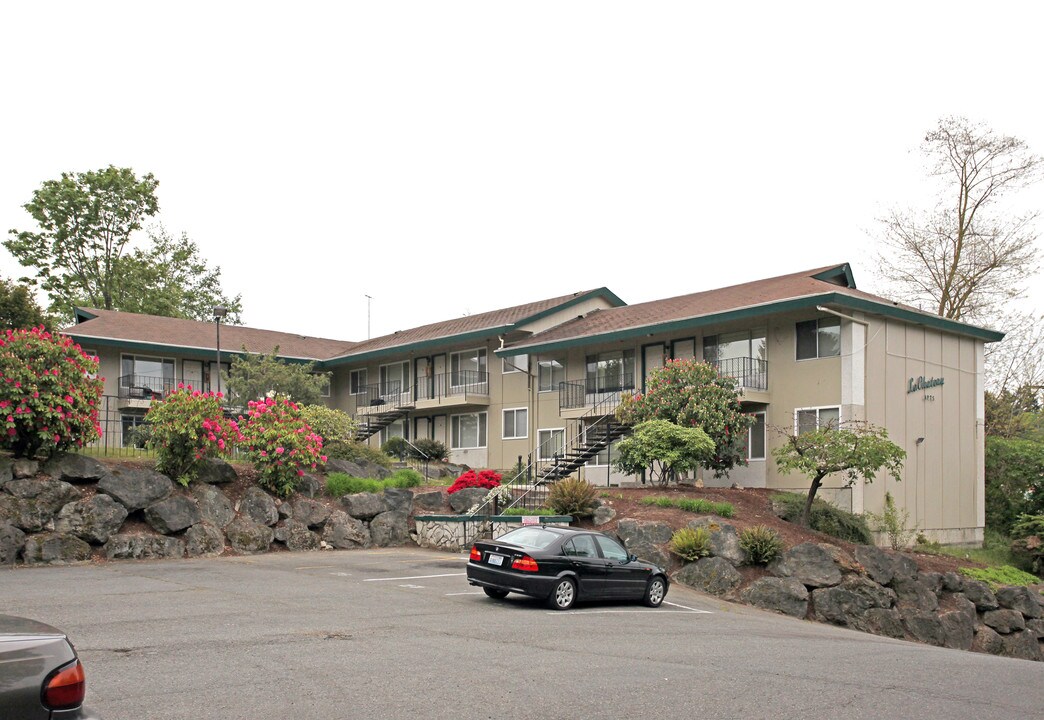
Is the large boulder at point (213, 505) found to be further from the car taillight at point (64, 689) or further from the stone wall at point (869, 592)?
the car taillight at point (64, 689)

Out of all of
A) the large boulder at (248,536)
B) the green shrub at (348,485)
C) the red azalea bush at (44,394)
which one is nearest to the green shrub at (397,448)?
the green shrub at (348,485)

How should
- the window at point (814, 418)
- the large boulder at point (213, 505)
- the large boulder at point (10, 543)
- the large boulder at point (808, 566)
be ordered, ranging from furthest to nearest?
the window at point (814, 418)
the large boulder at point (213, 505)
the large boulder at point (808, 566)
the large boulder at point (10, 543)

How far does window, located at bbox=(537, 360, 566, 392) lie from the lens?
36.2 m

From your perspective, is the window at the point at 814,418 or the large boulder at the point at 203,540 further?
the window at the point at 814,418

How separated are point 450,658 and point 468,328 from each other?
30643mm

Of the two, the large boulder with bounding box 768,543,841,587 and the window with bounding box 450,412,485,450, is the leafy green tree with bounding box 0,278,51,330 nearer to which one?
the window with bounding box 450,412,485,450

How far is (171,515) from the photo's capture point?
21.5 meters

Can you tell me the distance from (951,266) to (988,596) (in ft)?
71.3

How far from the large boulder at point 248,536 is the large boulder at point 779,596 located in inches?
439

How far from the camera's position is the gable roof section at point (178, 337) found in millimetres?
38844

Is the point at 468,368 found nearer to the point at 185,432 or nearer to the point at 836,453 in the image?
the point at 185,432

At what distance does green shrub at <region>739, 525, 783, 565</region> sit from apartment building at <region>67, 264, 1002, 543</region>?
5823 millimetres

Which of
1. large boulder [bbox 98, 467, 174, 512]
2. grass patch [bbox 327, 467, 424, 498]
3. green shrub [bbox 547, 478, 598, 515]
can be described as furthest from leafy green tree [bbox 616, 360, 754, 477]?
large boulder [bbox 98, 467, 174, 512]

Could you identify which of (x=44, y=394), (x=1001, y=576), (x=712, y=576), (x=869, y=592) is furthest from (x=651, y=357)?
(x=44, y=394)
